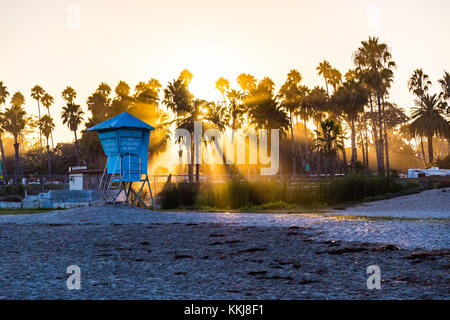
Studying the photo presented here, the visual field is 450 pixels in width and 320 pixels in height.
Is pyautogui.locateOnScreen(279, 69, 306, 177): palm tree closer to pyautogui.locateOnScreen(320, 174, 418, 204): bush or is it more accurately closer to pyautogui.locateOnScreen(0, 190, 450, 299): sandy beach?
pyautogui.locateOnScreen(320, 174, 418, 204): bush

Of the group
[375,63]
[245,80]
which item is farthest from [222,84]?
[375,63]

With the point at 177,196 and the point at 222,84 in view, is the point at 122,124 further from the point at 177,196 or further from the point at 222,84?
the point at 222,84

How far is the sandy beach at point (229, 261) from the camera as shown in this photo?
704 cm

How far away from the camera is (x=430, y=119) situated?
64.9m

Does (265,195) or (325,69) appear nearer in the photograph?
(265,195)

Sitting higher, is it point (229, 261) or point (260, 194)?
point (260, 194)

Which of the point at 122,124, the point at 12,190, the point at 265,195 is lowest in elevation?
the point at 265,195

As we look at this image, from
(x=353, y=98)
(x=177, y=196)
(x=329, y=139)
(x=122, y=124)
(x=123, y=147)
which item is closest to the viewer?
(x=122, y=124)

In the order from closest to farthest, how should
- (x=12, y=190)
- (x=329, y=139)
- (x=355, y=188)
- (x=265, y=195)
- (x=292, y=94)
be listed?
(x=265, y=195), (x=355, y=188), (x=12, y=190), (x=329, y=139), (x=292, y=94)

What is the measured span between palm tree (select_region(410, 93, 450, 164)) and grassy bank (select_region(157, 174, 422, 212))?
3795 centimetres

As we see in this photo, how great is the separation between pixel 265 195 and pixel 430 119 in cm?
4433
